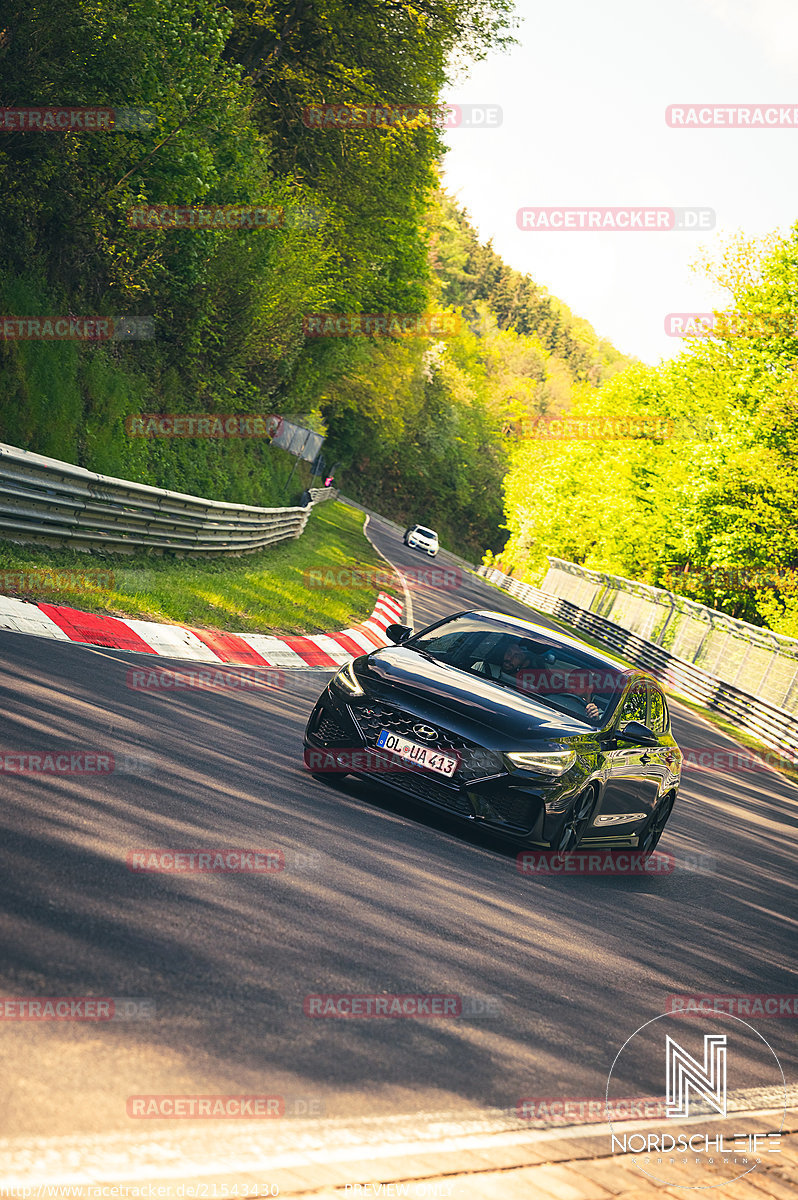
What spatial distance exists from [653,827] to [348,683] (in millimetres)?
3420

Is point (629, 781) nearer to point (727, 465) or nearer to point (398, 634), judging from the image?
point (398, 634)

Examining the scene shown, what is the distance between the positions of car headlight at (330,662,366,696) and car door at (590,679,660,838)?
192cm

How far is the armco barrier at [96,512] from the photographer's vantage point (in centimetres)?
1282

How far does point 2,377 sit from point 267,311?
15.3 meters

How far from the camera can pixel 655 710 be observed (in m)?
10.7

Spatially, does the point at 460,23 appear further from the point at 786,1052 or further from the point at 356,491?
the point at 356,491

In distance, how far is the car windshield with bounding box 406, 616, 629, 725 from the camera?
30.5 feet

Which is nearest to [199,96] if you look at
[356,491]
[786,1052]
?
[786,1052]

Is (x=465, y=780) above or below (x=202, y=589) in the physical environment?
above

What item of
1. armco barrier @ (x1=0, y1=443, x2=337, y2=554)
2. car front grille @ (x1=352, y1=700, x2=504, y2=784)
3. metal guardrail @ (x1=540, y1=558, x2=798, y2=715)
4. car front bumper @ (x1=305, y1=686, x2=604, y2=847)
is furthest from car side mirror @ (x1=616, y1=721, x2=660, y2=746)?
metal guardrail @ (x1=540, y1=558, x2=798, y2=715)

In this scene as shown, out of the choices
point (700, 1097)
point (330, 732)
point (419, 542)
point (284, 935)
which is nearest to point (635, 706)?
point (330, 732)

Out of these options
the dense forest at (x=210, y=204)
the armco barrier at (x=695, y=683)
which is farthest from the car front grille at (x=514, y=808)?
the armco barrier at (x=695, y=683)

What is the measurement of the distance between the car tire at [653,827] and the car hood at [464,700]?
1880 millimetres

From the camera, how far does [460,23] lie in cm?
3528
